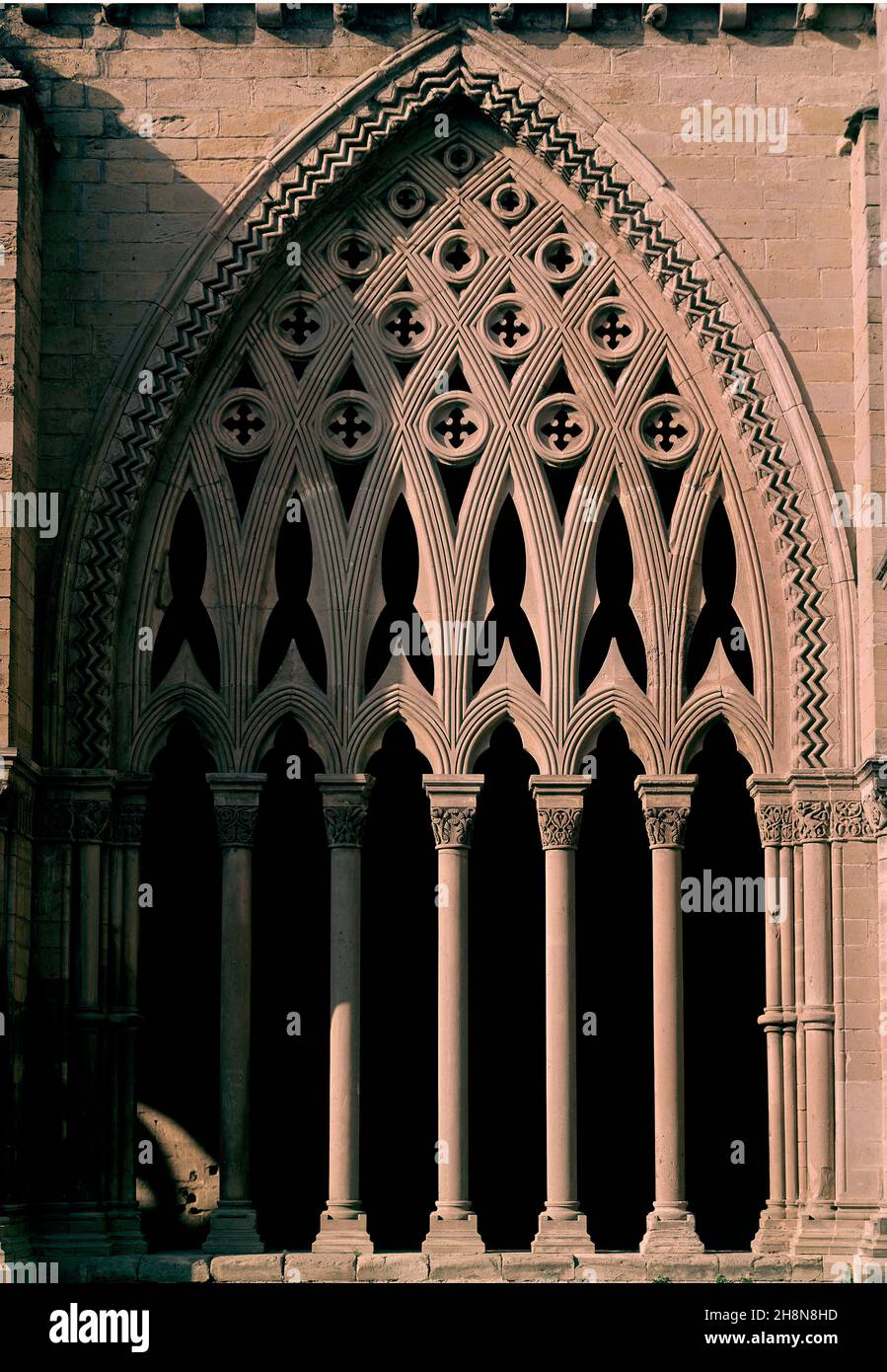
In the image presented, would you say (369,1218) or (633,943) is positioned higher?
(633,943)

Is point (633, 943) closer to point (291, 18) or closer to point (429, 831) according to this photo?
point (429, 831)

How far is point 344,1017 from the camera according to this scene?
1861 centimetres

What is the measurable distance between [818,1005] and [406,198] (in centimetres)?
725

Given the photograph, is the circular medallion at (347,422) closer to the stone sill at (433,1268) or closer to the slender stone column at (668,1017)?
the slender stone column at (668,1017)

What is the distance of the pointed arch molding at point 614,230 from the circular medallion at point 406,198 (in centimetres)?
47

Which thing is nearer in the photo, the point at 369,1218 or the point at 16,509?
the point at 16,509

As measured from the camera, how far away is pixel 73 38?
19.6 metres

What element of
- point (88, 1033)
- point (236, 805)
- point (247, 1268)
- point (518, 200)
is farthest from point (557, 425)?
point (247, 1268)

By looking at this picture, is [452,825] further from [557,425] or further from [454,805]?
[557,425]

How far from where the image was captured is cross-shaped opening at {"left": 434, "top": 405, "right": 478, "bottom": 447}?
19594mm

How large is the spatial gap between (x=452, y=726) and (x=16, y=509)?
3765 mm

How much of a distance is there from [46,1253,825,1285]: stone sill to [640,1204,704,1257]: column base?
0.30 ft
